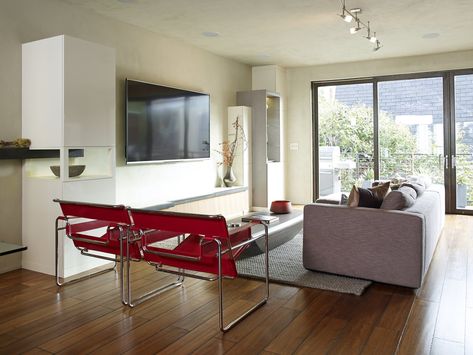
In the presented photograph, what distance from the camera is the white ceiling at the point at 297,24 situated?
4.64 metres

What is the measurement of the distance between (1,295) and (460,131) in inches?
272

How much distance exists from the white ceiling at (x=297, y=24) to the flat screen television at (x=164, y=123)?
81 cm

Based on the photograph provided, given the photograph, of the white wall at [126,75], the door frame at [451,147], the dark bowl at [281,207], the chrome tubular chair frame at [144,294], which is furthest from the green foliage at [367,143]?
the chrome tubular chair frame at [144,294]

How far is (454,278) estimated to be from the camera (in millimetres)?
3645

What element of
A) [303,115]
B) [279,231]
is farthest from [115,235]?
[303,115]

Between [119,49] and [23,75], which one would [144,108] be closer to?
[119,49]

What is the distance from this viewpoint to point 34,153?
3.83 m

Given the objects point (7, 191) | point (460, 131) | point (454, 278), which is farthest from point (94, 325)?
point (460, 131)

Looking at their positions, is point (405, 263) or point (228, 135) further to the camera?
point (228, 135)

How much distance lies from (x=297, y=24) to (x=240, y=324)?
13.1 ft

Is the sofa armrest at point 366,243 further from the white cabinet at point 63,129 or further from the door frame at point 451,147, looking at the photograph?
the door frame at point 451,147

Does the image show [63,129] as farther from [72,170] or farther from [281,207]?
[281,207]

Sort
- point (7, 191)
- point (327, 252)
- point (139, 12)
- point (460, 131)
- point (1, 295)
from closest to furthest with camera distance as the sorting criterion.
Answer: point (1, 295) → point (327, 252) → point (7, 191) → point (139, 12) → point (460, 131)

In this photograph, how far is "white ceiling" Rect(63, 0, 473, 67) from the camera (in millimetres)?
4637
